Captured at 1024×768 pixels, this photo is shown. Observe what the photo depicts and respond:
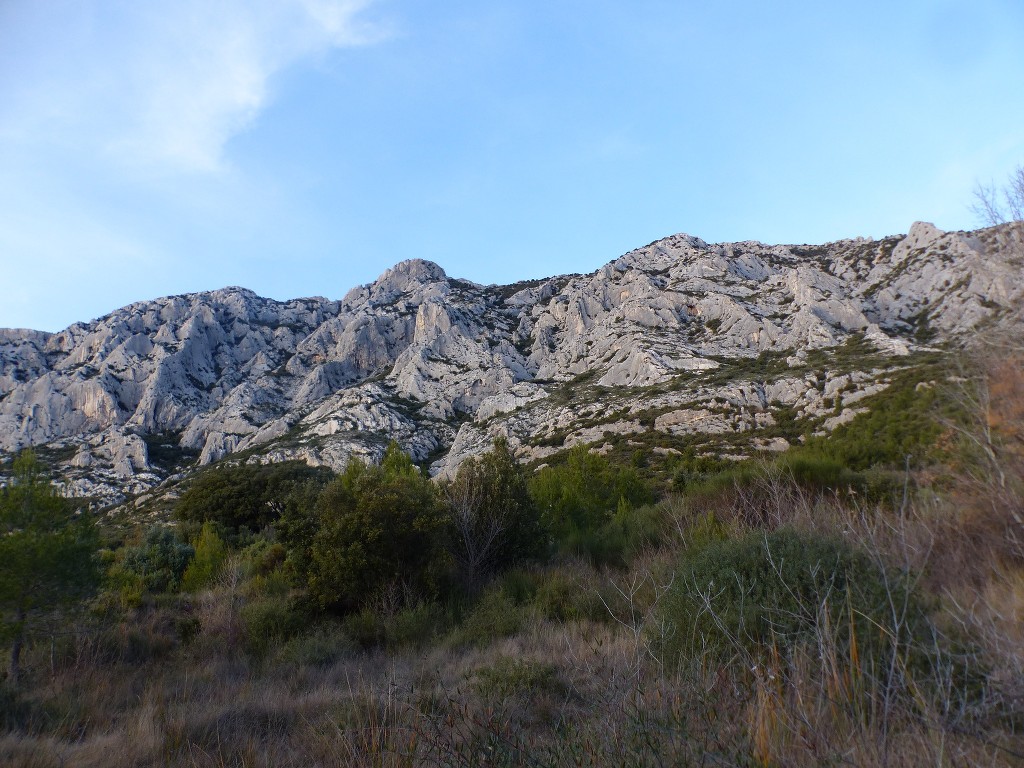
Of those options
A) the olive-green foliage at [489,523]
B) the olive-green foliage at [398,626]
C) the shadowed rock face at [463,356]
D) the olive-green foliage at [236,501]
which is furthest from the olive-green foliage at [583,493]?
the shadowed rock face at [463,356]

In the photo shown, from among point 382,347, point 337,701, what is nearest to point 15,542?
point 337,701

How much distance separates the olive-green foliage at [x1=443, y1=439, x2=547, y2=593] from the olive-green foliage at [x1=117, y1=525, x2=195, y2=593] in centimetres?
790

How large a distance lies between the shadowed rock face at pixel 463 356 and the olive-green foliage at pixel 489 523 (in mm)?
33183

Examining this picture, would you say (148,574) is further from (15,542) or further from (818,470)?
(818,470)

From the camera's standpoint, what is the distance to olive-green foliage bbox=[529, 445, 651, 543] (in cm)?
1962

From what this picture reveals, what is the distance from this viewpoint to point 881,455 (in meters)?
17.3

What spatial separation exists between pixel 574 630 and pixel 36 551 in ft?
26.1

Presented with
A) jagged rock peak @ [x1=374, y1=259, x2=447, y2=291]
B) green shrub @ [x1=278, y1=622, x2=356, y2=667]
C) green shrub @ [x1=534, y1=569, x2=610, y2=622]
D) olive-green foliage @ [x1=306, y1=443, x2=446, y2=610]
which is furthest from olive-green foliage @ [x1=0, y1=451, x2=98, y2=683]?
jagged rock peak @ [x1=374, y1=259, x2=447, y2=291]

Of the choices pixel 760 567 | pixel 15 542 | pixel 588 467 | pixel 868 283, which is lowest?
pixel 588 467

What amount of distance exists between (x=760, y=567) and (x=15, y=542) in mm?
9905

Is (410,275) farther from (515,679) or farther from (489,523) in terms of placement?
(515,679)

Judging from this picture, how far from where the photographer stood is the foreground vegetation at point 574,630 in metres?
2.36

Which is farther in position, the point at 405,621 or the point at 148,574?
the point at 148,574

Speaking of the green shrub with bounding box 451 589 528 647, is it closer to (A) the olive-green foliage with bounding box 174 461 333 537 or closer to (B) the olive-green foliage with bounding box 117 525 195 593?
(B) the olive-green foliage with bounding box 117 525 195 593
